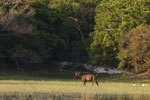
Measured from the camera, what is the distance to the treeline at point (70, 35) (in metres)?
52.0

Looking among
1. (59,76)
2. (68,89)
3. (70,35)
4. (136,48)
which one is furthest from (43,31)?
(68,89)

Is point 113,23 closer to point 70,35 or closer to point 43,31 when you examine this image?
point 43,31

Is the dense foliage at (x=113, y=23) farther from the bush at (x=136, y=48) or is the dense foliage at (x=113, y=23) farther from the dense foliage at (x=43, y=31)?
the dense foliage at (x=43, y=31)

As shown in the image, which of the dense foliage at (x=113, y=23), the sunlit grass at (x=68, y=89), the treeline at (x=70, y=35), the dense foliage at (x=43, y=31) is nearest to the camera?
the sunlit grass at (x=68, y=89)

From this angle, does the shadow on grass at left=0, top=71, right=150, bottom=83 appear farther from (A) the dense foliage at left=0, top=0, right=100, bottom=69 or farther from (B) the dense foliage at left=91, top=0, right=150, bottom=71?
(B) the dense foliage at left=91, top=0, right=150, bottom=71

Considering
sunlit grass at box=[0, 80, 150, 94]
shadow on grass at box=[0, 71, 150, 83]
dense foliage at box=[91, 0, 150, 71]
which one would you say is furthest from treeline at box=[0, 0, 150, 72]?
sunlit grass at box=[0, 80, 150, 94]

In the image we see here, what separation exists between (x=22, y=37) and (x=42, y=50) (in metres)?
3.36

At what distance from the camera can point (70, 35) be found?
219 feet

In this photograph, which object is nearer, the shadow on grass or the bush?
the shadow on grass

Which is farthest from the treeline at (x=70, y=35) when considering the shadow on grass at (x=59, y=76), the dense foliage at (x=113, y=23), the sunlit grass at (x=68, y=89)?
the sunlit grass at (x=68, y=89)

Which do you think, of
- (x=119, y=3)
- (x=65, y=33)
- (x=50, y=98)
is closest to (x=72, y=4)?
(x=65, y=33)

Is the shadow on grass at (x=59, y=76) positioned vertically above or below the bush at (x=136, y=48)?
below

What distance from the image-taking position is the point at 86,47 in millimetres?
63125

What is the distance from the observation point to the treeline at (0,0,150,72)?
52.0 metres
